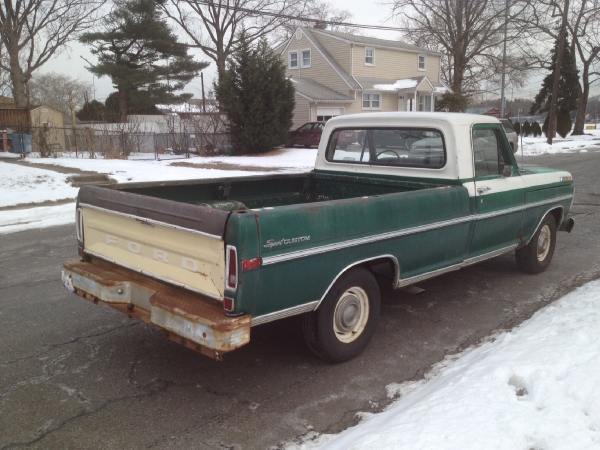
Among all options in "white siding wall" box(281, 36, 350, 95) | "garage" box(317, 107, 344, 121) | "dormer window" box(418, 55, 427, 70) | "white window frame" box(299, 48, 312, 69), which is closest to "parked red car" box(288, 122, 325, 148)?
"garage" box(317, 107, 344, 121)

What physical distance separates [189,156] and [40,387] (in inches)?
858

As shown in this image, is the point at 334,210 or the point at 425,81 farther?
the point at 425,81

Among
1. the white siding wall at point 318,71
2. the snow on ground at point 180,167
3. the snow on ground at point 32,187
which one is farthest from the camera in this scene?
the white siding wall at point 318,71

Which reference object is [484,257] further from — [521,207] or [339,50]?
[339,50]

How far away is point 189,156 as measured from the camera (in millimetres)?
24906

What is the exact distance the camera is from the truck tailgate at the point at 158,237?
3369 millimetres

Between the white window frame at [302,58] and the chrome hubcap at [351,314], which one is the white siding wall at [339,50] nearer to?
the white window frame at [302,58]

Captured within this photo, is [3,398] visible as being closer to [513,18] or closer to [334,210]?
[334,210]

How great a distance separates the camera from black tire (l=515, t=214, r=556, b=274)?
6.33 metres

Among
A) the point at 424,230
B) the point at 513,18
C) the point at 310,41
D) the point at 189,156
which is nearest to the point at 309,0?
the point at 310,41

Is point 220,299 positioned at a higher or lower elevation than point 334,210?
lower

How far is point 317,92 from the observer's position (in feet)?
116

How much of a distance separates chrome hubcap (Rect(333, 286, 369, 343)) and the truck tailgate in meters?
1.05

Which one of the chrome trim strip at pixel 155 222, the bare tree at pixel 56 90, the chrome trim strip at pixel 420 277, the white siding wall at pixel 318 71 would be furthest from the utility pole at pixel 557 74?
the bare tree at pixel 56 90
